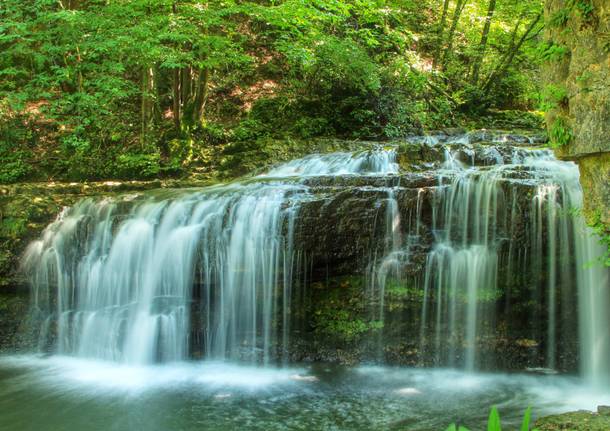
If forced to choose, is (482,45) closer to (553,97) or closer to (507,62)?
(507,62)

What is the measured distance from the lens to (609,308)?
6250 millimetres

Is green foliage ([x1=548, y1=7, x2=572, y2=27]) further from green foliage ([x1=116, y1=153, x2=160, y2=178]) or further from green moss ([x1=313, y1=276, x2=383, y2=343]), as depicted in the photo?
green foliage ([x1=116, y1=153, x2=160, y2=178])

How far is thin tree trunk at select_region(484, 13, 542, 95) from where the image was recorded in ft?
45.5

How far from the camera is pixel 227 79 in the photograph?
15.9 metres

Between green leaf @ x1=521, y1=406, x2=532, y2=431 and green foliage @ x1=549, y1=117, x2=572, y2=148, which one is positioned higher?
green foliage @ x1=549, y1=117, x2=572, y2=148

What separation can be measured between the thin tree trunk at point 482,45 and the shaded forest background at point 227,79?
0.06 meters

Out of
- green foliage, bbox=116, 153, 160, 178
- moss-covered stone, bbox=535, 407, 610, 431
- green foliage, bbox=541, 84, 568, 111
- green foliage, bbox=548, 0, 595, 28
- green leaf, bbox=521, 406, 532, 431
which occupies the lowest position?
moss-covered stone, bbox=535, 407, 610, 431

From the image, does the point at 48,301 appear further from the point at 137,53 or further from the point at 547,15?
the point at 547,15

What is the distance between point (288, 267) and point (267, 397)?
1.83 m

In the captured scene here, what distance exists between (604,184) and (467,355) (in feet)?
10.1

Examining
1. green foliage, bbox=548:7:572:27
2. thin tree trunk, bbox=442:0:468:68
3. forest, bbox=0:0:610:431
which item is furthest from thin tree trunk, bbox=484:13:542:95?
green foliage, bbox=548:7:572:27

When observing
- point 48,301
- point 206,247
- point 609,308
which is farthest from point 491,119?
point 48,301

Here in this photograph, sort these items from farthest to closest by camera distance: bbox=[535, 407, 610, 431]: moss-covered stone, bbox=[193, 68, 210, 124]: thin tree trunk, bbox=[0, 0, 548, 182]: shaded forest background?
bbox=[193, 68, 210, 124]: thin tree trunk → bbox=[0, 0, 548, 182]: shaded forest background → bbox=[535, 407, 610, 431]: moss-covered stone

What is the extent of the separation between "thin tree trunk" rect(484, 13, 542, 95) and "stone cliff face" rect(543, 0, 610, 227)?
972 centimetres
